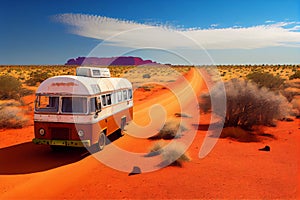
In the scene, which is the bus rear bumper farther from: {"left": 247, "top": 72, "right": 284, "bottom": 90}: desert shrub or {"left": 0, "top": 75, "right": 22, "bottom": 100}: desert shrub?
{"left": 0, "top": 75, "right": 22, "bottom": 100}: desert shrub

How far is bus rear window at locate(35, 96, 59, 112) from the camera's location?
29.6 ft

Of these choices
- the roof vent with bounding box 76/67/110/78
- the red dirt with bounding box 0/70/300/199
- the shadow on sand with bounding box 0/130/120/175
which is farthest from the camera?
the roof vent with bounding box 76/67/110/78

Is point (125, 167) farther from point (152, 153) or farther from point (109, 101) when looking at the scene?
point (109, 101)

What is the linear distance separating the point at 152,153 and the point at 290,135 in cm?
733

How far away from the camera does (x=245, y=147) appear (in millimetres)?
10617

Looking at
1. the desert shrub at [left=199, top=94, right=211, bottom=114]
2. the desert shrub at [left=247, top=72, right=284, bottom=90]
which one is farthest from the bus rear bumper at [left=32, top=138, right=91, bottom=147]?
the desert shrub at [left=247, top=72, right=284, bottom=90]

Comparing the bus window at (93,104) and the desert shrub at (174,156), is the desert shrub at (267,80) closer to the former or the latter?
the desert shrub at (174,156)

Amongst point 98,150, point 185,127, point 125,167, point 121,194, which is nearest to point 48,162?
point 98,150

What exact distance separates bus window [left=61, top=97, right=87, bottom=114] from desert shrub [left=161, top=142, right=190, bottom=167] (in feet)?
10.6

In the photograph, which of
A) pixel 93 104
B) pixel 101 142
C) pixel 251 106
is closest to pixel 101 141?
pixel 101 142

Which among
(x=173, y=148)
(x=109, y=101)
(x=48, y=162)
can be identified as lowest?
(x=48, y=162)

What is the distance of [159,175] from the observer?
7.69 meters

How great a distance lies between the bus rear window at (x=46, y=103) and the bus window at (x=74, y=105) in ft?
0.99

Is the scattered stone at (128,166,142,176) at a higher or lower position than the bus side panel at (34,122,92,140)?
lower
